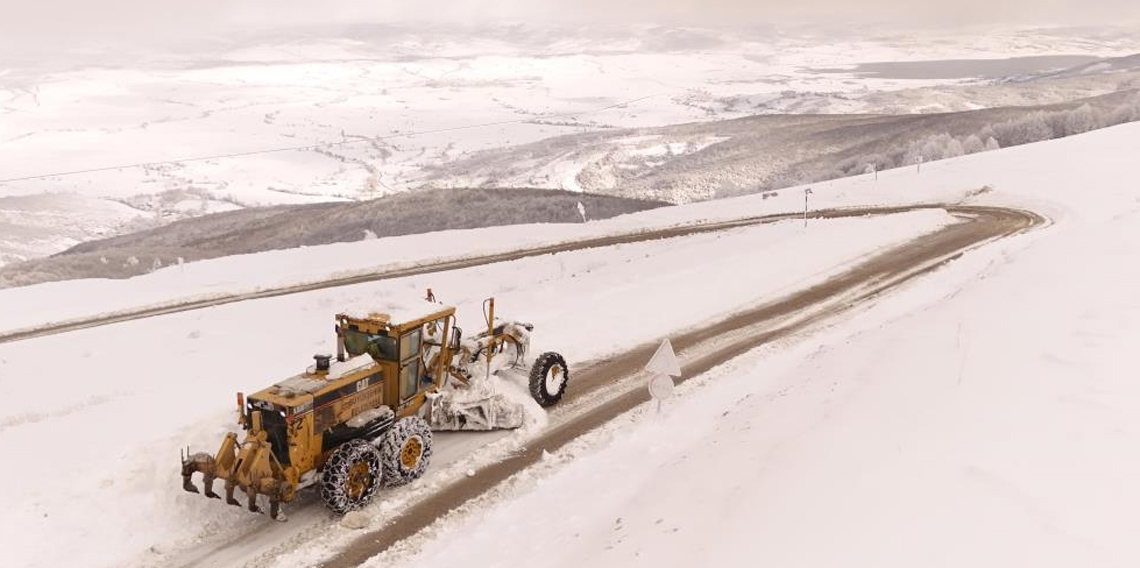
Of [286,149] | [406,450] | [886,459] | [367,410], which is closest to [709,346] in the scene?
[406,450]

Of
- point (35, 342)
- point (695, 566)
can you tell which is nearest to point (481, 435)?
point (695, 566)

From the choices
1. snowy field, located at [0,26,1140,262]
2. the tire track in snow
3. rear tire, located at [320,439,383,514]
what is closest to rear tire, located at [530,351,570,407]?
the tire track in snow

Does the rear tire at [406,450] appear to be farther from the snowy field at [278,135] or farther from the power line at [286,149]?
the power line at [286,149]

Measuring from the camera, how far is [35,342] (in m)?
21.8

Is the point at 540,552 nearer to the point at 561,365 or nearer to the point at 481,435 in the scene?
the point at 481,435

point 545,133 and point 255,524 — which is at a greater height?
point 545,133

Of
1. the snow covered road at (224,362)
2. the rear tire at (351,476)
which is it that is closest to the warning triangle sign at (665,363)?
the snow covered road at (224,362)

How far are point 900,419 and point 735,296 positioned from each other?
39.9 feet

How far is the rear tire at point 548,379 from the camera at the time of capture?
44.4 feet

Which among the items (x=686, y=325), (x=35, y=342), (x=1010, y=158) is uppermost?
(x=1010, y=158)

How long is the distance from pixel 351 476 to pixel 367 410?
3.89 ft

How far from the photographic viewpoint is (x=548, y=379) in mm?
13727

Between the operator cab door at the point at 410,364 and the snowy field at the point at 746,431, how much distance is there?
132 centimetres

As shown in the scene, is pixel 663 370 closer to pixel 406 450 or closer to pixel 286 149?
pixel 406 450
